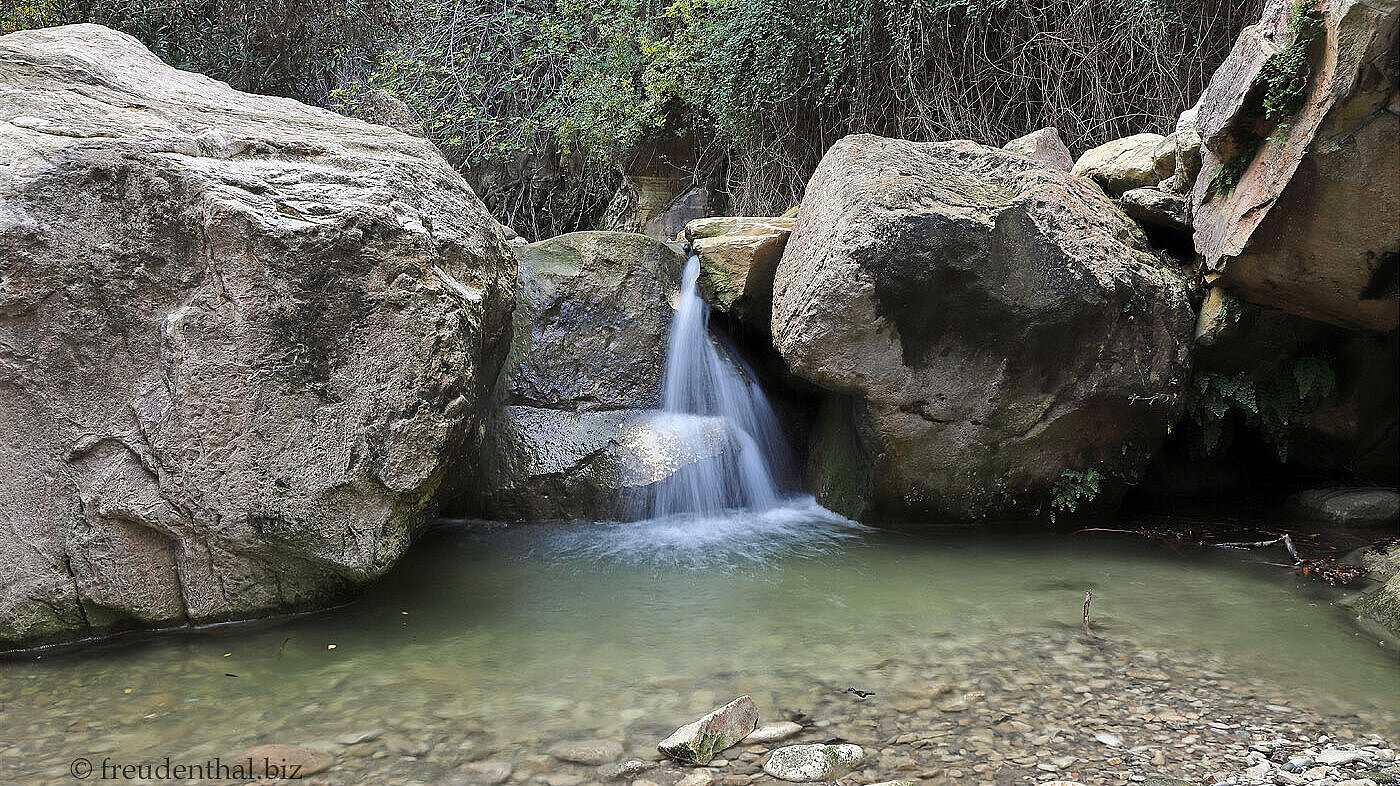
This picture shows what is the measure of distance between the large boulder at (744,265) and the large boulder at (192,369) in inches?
98.4

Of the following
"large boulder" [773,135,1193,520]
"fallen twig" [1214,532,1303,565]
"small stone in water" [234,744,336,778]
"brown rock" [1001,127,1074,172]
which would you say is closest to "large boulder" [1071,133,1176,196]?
"brown rock" [1001,127,1074,172]

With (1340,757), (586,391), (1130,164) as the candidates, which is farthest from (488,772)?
(1130,164)

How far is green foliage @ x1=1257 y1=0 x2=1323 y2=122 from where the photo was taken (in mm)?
3607

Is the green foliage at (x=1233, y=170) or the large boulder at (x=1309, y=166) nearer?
the large boulder at (x=1309, y=166)

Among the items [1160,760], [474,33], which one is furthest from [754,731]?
[474,33]

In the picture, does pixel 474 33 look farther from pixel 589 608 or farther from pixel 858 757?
pixel 858 757

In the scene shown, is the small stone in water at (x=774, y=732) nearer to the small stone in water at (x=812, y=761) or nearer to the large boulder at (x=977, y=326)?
the small stone in water at (x=812, y=761)

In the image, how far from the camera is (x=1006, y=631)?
3350mm

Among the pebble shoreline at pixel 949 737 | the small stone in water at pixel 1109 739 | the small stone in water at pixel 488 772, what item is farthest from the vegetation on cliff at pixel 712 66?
the small stone in water at pixel 488 772

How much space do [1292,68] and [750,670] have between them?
3.36 m

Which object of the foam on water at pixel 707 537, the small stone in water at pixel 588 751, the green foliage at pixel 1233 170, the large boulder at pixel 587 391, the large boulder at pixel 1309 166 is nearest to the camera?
the small stone in water at pixel 588 751

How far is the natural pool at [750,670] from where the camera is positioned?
8.07ft

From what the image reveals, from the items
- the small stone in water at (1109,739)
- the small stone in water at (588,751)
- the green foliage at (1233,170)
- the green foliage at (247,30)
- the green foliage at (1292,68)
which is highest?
the green foliage at (247,30)

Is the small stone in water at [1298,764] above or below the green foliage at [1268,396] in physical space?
below
